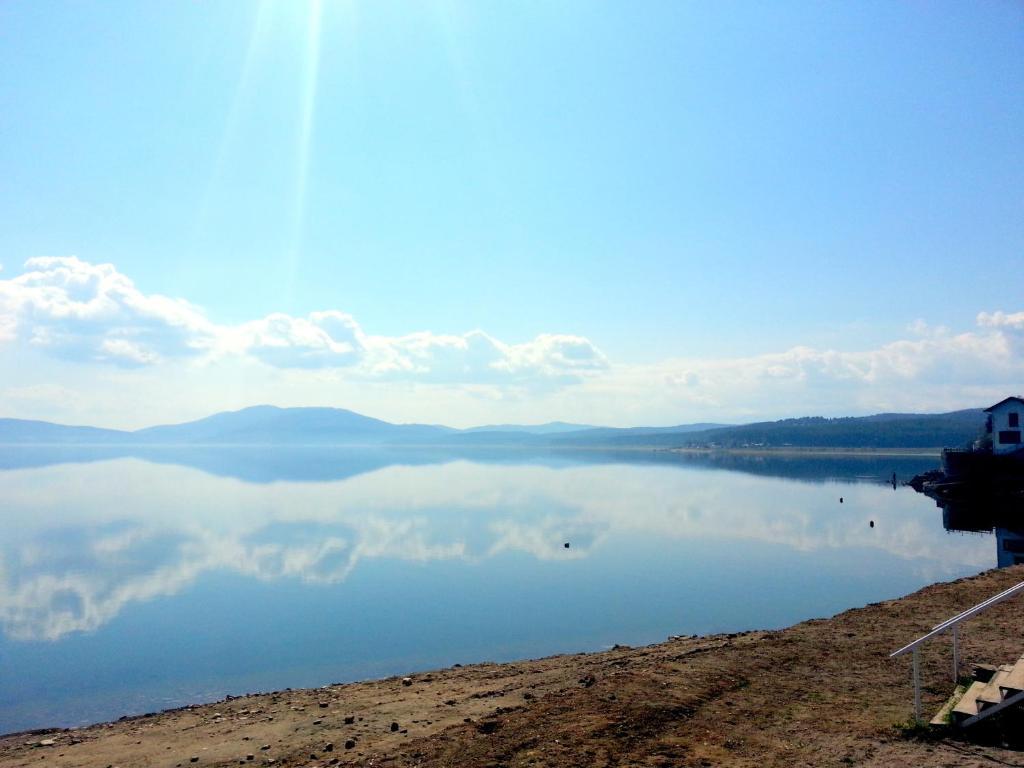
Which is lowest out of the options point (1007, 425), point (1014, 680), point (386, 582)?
point (386, 582)

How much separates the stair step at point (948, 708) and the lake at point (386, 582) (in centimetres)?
1153

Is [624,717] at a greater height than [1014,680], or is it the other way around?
[1014,680]

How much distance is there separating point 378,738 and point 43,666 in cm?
1560

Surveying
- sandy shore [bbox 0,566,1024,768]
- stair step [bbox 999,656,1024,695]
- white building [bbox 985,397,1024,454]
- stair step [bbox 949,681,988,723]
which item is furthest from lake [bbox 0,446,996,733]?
stair step [bbox 999,656,1024,695]

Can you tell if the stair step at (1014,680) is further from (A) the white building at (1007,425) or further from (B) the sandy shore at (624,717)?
(A) the white building at (1007,425)

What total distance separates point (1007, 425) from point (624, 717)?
70.3 m

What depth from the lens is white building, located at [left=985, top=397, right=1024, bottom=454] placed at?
2472 inches

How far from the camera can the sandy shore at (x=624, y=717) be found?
336 inches

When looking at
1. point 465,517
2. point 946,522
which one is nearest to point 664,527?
point 465,517

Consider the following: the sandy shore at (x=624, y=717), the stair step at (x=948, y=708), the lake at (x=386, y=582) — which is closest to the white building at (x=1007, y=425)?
the lake at (x=386, y=582)

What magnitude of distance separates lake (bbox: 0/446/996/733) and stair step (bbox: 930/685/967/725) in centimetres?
1153

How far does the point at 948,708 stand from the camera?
9172 millimetres

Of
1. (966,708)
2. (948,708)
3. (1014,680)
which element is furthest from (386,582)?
(1014,680)

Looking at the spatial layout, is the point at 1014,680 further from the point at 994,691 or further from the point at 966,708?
the point at 966,708
